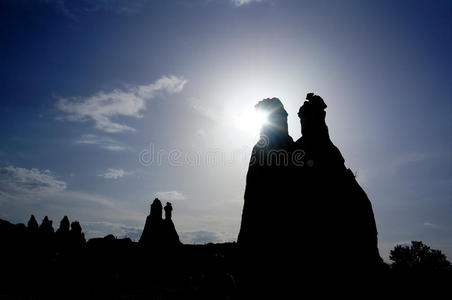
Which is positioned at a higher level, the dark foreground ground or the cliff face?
the cliff face

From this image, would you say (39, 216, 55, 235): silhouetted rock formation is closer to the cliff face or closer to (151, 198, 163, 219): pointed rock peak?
(151, 198, 163, 219): pointed rock peak

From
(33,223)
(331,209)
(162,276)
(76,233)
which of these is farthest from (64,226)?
(331,209)

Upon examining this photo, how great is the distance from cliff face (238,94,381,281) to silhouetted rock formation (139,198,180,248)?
83.8 feet

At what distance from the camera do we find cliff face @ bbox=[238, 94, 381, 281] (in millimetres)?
19391

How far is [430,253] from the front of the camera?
69.0 metres

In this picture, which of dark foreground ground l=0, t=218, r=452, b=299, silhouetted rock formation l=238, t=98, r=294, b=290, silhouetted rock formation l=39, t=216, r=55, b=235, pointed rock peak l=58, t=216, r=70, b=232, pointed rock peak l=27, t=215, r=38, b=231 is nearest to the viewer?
dark foreground ground l=0, t=218, r=452, b=299

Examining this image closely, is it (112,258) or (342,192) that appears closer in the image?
(342,192)

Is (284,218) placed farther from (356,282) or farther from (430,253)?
(430,253)

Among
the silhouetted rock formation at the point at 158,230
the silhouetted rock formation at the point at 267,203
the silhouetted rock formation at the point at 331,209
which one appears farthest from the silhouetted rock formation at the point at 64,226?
the silhouetted rock formation at the point at 331,209

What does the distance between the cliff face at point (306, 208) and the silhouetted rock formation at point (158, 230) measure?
83.8 ft

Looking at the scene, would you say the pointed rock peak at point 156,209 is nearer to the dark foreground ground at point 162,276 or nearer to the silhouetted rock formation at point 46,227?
the dark foreground ground at point 162,276

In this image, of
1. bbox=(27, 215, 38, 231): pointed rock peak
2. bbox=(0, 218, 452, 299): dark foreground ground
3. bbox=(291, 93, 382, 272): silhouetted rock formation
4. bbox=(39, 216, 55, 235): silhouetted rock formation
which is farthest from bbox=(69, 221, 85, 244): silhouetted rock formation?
bbox=(291, 93, 382, 272): silhouetted rock formation

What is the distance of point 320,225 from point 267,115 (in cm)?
1336

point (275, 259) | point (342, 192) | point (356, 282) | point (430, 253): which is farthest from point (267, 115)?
point (430, 253)
